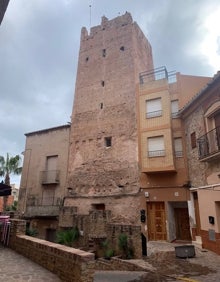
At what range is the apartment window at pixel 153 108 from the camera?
1599 centimetres

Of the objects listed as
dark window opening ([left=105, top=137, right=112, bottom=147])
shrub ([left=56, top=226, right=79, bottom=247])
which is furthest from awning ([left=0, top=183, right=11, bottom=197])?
dark window opening ([left=105, top=137, right=112, bottom=147])

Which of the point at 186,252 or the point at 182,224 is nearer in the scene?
the point at 186,252

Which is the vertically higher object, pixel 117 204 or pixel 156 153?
pixel 156 153

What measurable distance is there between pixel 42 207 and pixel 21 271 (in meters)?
13.0

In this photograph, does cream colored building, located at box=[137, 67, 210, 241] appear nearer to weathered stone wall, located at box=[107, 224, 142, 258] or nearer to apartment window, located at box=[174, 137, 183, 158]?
apartment window, located at box=[174, 137, 183, 158]

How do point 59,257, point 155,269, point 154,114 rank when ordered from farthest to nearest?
point 154,114
point 155,269
point 59,257

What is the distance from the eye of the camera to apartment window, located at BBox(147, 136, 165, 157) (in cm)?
1519

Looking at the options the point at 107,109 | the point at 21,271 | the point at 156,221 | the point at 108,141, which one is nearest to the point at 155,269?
the point at 21,271

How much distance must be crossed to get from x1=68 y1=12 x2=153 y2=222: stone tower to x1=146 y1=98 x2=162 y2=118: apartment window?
1334 mm

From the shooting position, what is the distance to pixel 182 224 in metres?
14.9

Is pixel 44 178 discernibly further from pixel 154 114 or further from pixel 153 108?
pixel 153 108

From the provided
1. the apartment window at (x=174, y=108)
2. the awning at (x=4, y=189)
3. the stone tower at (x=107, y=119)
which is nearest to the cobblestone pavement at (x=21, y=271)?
the awning at (x=4, y=189)

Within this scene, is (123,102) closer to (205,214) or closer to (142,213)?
(142,213)

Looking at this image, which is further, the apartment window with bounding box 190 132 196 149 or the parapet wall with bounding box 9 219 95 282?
the apartment window with bounding box 190 132 196 149
